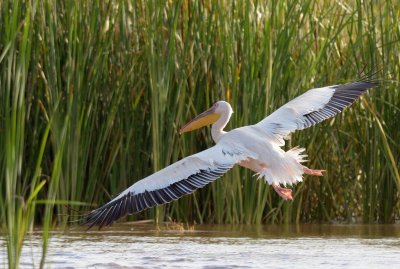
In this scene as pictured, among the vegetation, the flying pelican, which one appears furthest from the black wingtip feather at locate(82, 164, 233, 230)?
the vegetation

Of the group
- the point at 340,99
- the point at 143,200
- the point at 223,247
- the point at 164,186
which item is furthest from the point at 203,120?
the point at 143,200

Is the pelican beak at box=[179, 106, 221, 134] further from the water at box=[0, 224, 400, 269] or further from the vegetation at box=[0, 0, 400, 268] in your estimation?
the water at box=[0, 224, 400, 269]

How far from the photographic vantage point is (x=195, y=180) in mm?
6230

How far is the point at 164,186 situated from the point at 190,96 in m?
2.26

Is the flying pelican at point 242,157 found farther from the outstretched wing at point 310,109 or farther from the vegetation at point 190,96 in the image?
the vegetation at point 190,96

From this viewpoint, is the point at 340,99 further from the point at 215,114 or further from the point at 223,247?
the point at 223,247

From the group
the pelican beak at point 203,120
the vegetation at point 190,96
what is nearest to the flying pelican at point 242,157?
the pelican beak at point 203,120

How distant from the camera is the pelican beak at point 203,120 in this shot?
753 centimetres

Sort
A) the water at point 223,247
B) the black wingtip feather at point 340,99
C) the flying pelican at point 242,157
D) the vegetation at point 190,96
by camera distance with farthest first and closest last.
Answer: the vegetation at point 190,96, the black wingtip feather at point 340,99, the flying pelican at point 242,157, the water at point 223,247

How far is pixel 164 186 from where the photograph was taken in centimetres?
618

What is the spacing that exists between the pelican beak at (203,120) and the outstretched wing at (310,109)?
38 cm

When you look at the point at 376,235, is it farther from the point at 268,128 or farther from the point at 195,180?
the point at 195,180

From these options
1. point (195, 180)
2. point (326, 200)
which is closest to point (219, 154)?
point (195, 180)

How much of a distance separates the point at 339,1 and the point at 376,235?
2573mm
